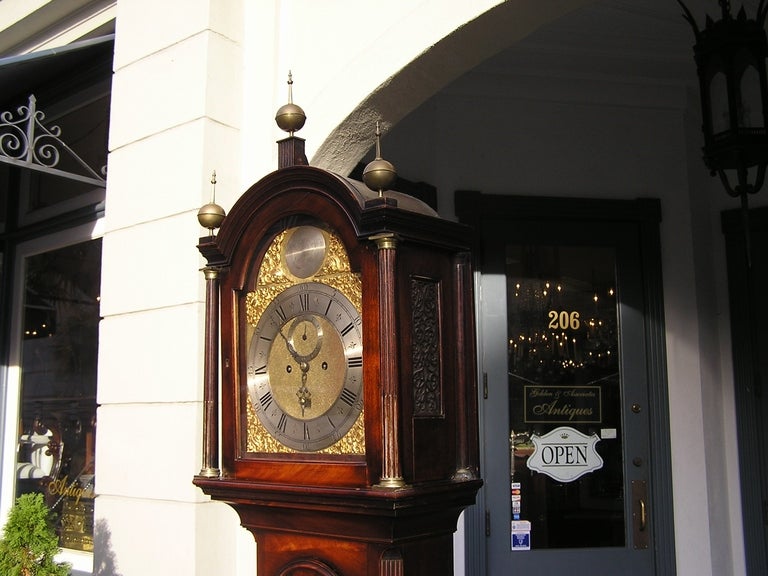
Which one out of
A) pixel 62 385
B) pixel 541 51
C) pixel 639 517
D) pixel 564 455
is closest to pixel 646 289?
pixel 564 455

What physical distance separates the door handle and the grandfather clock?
82.1 inches

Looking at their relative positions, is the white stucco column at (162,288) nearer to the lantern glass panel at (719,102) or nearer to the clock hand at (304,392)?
the clock hand at (304,392)

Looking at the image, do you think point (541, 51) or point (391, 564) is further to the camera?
point (541, 51)

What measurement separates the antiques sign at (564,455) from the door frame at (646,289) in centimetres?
26

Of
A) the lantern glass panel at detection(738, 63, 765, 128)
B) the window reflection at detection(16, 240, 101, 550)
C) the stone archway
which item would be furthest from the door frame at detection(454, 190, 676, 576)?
the window reflection at detection(16, 240, 101, 550)

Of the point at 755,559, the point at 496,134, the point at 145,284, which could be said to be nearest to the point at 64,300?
the point at 145,284

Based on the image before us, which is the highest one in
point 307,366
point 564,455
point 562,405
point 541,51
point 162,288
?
point 541,51

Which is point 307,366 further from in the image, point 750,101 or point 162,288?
point 750,101

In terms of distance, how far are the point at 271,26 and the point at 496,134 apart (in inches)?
58.2

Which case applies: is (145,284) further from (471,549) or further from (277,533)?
(471,549)

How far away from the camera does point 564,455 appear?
13.1 ft

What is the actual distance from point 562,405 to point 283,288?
2219 mm

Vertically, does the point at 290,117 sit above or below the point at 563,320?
above

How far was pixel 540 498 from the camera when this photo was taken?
3.96 m
